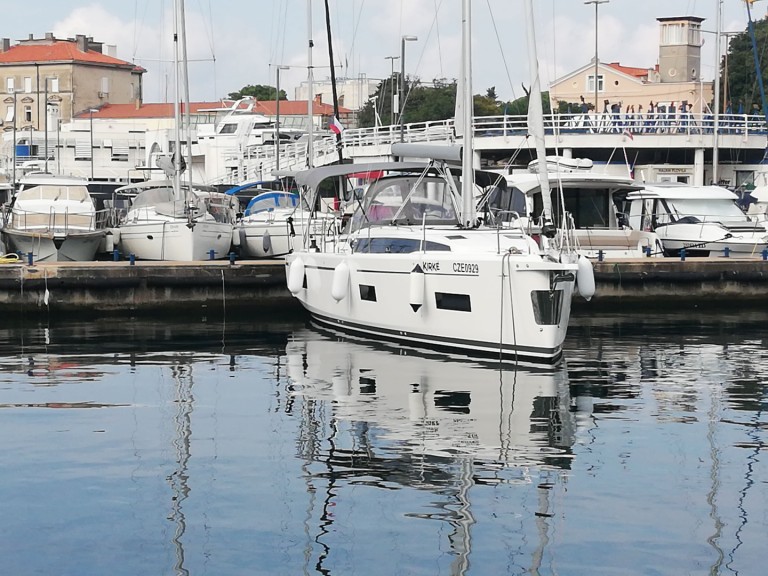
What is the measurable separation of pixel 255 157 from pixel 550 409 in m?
51.3

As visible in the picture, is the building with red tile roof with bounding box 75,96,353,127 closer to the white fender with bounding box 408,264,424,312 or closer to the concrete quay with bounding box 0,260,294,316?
the concrete quay with bounding box 0,260,294,316

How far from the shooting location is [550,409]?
1692 centimetres

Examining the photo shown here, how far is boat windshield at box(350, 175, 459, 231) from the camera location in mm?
23359

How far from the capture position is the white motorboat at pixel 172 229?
31.6 metres

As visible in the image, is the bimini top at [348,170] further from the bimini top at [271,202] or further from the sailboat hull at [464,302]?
the bimini top at [271,202]

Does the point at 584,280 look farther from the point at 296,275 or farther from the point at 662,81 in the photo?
the point at 662,81

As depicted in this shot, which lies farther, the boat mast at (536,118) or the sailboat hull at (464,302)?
the boat mast at (536,118)

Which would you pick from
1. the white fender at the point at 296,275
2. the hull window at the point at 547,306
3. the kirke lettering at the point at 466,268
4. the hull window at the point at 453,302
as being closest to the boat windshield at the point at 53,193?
the white fender at the point at 296,275

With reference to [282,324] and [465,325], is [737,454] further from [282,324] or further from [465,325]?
[282,324]

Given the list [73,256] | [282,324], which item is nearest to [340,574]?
[282,324]

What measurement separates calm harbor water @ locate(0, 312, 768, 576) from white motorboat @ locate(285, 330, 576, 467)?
6cm

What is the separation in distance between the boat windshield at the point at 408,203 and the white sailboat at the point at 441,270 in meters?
0.02

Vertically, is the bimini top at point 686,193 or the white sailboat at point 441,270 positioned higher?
the bimini top at point 686,193

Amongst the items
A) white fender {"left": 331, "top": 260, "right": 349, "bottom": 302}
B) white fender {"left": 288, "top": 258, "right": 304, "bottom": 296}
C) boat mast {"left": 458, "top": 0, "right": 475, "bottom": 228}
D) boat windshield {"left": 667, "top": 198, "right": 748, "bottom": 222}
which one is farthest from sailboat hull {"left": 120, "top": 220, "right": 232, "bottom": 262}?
boat windshield {"left": 667, "top": 198, "right": 748, "bottom": 222}
